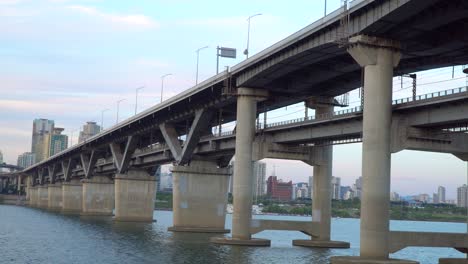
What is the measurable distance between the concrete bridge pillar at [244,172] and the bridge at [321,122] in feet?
A: 0.32

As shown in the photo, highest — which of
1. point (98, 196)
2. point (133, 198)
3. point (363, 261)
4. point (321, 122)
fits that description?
point (321, 122)

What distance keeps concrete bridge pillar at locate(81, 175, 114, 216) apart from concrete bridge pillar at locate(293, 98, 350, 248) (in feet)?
241

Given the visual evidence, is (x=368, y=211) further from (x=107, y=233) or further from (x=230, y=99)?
(x=107, y=233)

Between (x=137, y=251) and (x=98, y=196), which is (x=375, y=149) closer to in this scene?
(x=137, y=251)

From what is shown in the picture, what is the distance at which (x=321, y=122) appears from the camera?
53.5m

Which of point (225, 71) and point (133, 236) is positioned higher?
point (225, 71)

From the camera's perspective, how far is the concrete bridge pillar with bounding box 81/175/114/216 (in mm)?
130875

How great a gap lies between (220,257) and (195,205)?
2895 centimetres

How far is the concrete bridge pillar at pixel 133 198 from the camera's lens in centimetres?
10512

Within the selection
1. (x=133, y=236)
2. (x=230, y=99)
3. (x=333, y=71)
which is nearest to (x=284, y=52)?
(x=333, y=71)

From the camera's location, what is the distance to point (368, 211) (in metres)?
40.5

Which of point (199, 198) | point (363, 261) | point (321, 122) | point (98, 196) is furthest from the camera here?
point (98, 196)

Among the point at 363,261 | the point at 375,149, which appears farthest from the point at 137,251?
the point at 375,149

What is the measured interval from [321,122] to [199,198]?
28174 mm
